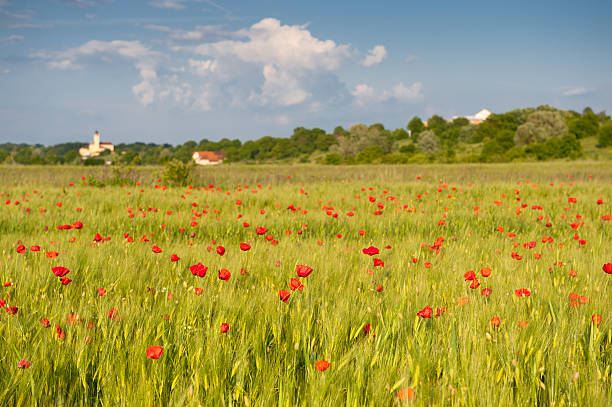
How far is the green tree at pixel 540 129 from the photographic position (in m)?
74.0

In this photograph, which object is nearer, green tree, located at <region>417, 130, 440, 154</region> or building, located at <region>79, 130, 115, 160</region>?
green tree, located at <region>417, 130, 440, 154</region>

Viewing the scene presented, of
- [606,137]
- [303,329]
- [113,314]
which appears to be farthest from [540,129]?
[113,314]

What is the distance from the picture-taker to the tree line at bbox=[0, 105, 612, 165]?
2288 inches

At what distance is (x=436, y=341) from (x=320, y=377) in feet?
2.63

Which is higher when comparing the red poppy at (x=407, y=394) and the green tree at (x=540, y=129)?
the green tree at (x=540, y=129)

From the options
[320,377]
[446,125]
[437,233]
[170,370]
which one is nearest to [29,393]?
[170,370]

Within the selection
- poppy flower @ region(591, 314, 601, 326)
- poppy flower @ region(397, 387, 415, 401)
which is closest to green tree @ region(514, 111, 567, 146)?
poppy flower @ region(591, 314, 601, 326)

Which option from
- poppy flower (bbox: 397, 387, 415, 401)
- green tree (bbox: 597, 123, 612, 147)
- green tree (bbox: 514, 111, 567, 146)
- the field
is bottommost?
the field

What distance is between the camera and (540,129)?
73812 mm

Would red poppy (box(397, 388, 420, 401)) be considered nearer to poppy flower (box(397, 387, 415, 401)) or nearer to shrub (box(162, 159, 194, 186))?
poppy flower (box(397, 387, 415, 401))

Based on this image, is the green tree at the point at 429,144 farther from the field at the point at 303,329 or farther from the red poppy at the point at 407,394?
the red poppy at the point at 407,394

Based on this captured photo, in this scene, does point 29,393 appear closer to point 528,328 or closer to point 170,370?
point 170,370

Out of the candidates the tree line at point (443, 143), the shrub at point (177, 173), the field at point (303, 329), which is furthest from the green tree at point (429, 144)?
the field at point (303, 329)

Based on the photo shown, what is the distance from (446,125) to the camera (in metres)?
117
